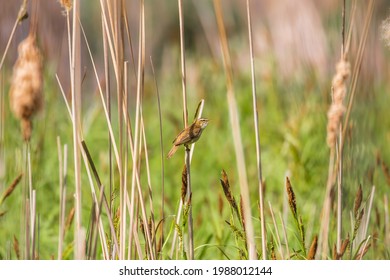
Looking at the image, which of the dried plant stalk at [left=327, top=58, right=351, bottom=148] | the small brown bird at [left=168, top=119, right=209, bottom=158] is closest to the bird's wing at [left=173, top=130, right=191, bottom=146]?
the small brown bird at [left=168, top=119, right=209, bottom=158]

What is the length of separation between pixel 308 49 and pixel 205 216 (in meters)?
0.80

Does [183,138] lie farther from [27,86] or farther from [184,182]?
[27,86]

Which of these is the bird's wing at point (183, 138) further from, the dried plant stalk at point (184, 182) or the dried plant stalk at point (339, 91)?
the dried plant stalk at point (339, 91)

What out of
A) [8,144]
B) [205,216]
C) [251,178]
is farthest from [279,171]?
[8,144]

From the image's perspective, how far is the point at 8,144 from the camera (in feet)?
5.81

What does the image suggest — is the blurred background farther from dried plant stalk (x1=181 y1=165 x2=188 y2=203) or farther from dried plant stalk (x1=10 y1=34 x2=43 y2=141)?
dried plant stalk (x1=10 y1=34 x2=43 y2=141)

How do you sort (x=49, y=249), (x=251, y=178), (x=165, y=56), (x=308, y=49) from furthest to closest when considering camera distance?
(x=165, y=56) < (x=308, y=49) < (x=251, y=178) < (x=49, y=249)

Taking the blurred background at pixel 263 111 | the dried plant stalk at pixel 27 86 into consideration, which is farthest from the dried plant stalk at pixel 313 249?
the dried plant stalk at pixel 27 86

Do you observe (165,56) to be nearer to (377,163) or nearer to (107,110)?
(377,163)

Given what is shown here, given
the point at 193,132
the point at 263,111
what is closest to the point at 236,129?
the point at 193,132

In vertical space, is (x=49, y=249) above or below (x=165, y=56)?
below

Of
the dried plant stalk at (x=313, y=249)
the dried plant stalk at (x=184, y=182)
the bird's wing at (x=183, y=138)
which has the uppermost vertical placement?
the bird's wing at (x=183, y=138)

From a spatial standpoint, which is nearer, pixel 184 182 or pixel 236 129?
pixel 236 129
